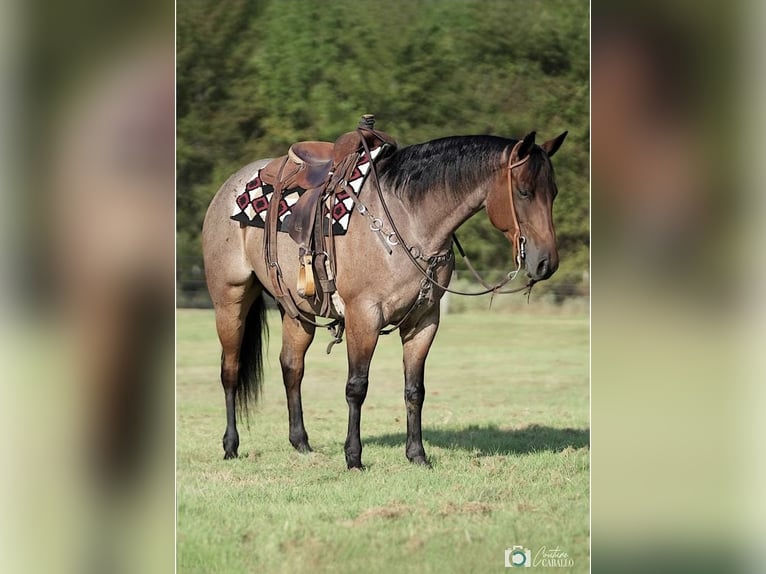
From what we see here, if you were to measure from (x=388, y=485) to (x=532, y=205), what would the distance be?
1839 millimetres

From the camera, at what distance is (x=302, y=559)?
13.9 ft

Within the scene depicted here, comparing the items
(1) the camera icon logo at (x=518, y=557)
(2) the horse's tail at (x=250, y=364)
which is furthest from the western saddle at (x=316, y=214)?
(1) the camera icon logo at (x=518, y=557)

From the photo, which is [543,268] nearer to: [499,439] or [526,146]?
[526,146]

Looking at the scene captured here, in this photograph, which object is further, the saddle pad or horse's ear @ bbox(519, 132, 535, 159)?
the saddle pad

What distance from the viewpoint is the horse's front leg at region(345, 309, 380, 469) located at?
18.5 ft

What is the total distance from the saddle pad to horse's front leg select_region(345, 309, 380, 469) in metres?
0.57

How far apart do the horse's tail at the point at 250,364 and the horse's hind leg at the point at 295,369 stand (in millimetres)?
221

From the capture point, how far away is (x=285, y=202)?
6.23 metres

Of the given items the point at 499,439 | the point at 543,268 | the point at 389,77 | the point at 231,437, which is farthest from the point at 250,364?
the point at 389,77

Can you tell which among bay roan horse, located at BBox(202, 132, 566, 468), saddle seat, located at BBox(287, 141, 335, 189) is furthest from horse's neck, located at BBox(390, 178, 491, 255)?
saddle seat, located at BBox(287, 141, 335, 189)

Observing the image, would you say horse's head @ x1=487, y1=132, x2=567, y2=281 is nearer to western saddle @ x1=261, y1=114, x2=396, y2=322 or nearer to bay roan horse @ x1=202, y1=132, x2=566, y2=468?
bay roan horse @ x1=202, y1=132, x2=566, y2=468
